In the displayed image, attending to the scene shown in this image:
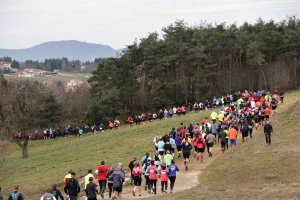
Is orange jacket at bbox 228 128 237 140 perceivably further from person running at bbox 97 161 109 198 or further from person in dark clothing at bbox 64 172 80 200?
person in dark clothing at bbox 64 172 80 200

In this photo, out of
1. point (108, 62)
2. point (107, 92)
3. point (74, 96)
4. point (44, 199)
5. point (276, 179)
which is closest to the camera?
point (44, 199)

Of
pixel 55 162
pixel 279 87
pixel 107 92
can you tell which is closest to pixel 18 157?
pixel 55 162

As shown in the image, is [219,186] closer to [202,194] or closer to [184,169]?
[202,194]

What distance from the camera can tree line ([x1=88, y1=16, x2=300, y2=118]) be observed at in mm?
66812

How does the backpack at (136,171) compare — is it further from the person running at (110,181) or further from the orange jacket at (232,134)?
the orange jacket at (232,134)

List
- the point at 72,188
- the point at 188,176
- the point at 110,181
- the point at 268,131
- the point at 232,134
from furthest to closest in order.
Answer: the point at 232,134 < the point at 268,131 < the point at 188,176 < the point at 110,181 < the point at 72,188

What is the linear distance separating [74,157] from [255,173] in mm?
21646

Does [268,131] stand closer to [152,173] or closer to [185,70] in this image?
[152,173]

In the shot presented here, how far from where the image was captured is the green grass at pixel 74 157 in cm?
2862

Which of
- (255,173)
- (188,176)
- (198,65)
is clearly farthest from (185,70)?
(255,173)

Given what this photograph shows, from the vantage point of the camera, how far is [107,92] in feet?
209

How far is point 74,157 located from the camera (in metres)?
36.6

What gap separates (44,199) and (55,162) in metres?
23.1

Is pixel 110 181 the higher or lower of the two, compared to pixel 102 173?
lower
